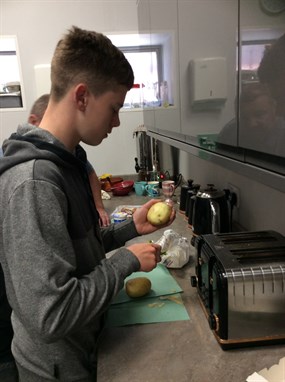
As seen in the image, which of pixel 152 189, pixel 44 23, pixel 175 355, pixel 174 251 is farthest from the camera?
pixel 44 23

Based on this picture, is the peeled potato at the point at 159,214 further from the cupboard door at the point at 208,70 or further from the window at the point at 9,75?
the window at the point at 9,75

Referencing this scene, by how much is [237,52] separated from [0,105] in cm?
270

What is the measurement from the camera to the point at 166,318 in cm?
84

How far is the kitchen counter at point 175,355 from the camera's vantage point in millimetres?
651

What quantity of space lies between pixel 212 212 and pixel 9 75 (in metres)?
2.69

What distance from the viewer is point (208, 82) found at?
97 cm

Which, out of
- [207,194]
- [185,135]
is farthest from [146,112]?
[207,194]

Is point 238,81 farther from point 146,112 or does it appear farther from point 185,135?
point 146,112

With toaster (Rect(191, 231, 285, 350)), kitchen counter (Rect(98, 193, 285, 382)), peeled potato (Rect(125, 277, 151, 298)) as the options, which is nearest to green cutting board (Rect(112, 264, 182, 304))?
peeled potato (Rect(125, 277, 151, 298))

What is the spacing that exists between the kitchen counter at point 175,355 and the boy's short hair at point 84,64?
22.8 inches

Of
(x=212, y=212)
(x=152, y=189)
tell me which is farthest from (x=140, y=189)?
(x=212, y=212)

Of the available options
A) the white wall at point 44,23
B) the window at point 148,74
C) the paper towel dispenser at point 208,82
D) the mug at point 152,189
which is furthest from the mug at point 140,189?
the white wall at point 44,23

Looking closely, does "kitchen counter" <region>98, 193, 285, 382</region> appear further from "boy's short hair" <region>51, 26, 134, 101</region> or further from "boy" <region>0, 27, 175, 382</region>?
"boy's short hair" <region>51, 26, 134, 101</region>

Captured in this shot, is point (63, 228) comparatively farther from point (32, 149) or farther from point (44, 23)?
point (44, 23)
